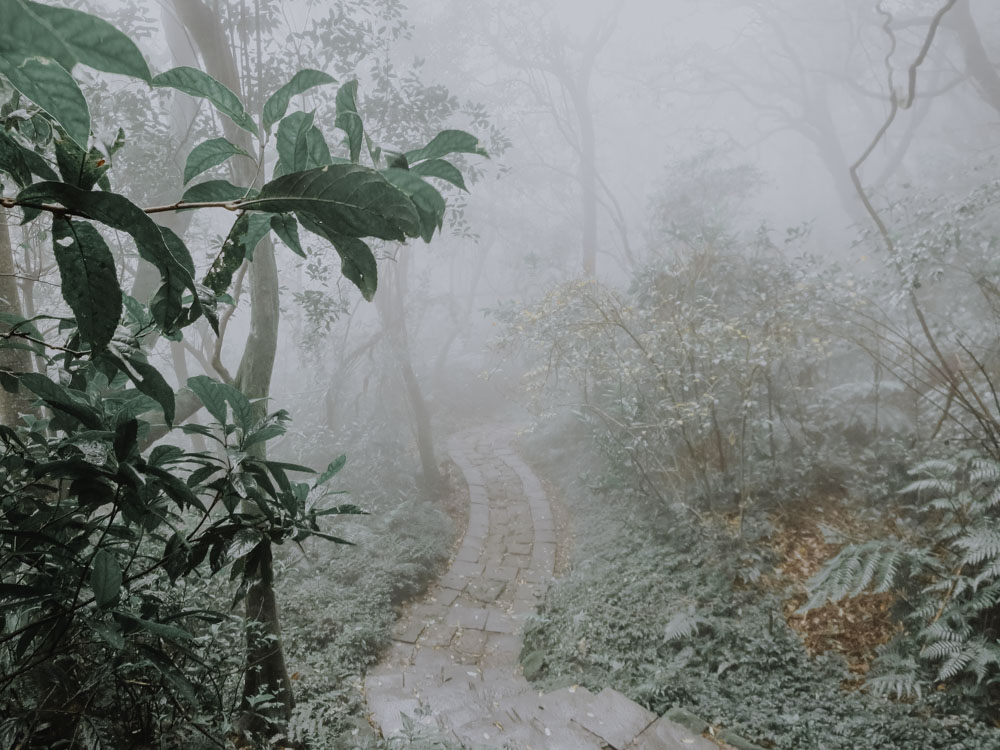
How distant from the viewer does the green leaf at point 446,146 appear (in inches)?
24.7

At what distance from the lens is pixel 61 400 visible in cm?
90

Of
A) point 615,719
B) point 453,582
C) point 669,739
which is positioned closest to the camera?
point 669,739

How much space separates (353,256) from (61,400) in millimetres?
708

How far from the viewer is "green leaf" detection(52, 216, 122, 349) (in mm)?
436

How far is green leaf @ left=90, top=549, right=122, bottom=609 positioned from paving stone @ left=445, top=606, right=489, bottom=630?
411 cm

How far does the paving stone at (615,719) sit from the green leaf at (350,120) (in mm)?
3096

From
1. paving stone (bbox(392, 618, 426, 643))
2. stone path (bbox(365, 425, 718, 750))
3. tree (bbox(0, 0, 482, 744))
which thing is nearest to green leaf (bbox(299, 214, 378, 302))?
tree (bbox(0, 0, 482, 744))

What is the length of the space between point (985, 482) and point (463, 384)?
33.8ft

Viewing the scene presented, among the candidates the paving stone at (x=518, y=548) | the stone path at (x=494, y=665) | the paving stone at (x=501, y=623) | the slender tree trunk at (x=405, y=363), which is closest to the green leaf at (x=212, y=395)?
the stone path at (x=494, y=665)

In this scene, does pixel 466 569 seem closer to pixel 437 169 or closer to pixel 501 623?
pixel 501 623

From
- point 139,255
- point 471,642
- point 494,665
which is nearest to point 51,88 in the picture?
point 139,255

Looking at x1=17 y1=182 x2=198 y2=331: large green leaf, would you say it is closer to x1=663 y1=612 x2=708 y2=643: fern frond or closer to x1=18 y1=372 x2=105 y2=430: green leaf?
x1=18 y1=372 x2=105 y2=430: green leaf

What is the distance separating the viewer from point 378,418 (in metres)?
9.76

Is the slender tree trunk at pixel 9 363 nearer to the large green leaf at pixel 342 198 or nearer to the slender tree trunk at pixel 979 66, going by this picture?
the large green leaf at pixel 342 198
